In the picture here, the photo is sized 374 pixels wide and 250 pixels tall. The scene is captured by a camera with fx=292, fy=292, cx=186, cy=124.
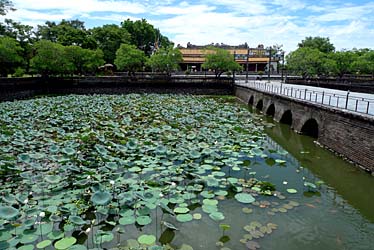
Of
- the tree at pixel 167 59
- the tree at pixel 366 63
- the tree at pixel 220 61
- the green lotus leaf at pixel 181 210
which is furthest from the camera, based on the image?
the tree at pixel 366 63

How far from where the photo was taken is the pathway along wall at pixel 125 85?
99.0 feet

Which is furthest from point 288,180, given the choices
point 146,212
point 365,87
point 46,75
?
point 46,75

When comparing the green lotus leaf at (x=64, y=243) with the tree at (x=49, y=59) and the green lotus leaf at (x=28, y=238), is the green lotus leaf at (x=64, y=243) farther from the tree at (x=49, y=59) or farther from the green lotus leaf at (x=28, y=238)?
the tree at (x=49, y=59)

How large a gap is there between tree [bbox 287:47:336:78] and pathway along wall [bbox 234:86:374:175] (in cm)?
2344

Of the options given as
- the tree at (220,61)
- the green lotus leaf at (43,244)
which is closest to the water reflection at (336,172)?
the green lotus leaf at (43,244)

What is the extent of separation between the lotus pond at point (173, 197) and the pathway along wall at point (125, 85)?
20387mm

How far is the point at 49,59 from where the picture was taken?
29.2 meters

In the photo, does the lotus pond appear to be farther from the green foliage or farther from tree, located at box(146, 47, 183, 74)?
the green foliage

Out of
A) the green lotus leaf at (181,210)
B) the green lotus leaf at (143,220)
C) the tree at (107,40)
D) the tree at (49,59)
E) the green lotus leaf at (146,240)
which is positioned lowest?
the green lotus leaf at (181,210)

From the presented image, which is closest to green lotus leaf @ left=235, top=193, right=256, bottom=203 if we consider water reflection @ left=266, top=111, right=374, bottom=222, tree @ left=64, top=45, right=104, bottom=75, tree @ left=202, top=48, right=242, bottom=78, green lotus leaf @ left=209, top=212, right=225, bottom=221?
green lotus leaf @ left=209, top=212, right=225, bottom=221

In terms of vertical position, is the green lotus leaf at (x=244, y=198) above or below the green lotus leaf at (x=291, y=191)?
above

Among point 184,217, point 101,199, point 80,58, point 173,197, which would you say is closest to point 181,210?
point 184,217

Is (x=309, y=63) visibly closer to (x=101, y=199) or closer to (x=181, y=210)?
(x=181, y=210)

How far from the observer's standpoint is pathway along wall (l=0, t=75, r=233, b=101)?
30172 millimetres
